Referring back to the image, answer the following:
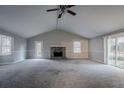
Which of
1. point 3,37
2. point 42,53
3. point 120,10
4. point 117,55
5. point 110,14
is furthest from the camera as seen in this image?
point 42,53

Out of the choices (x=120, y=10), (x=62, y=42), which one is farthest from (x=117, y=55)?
(x=62, y=42)

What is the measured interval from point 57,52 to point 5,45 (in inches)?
215

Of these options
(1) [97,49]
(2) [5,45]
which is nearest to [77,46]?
(1) [97,49]

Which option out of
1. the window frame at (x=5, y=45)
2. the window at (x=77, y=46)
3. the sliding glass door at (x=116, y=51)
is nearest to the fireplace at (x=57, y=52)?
the window at (x=77, y=46)

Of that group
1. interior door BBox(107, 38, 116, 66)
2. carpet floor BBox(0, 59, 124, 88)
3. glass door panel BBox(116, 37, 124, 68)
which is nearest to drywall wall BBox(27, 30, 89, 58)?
interior door BBox(107, 38, 116, 66)

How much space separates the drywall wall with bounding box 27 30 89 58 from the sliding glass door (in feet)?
14.7

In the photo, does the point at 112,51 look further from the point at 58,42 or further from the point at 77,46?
the point at 58,42

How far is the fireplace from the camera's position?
43.4 feet

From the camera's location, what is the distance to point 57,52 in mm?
13234

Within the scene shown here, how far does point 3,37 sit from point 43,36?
5309 millimetres
